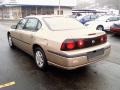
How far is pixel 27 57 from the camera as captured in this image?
6.80 m

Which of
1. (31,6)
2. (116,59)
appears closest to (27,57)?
(116,59)

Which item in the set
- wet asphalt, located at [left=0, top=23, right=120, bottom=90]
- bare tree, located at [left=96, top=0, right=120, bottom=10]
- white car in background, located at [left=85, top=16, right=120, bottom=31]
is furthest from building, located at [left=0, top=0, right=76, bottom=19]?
bare tree, located at [left=96, top=0, right=120, bottom=10]

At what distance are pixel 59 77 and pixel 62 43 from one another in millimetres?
1011

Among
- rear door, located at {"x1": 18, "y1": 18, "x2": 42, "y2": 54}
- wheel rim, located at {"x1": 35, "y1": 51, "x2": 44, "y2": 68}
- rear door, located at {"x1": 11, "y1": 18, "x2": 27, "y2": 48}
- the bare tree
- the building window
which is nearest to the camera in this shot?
wheel rim, located at {"x1": 35, "y1": 51, "x2": 44, "y2": 68}

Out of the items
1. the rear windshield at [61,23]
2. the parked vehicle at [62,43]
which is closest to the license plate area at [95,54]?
the parked vehicle at [62,43]

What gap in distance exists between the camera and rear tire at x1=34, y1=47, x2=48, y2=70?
5.18 meters

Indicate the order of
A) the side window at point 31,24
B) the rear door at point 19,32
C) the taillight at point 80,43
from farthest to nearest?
the rear door at point 19,32 < the side window at point 31,24 < the taillight at point 80,43

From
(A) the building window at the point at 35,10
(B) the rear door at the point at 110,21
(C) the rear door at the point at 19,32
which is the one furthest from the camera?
(A) the building window at the point at 35,10

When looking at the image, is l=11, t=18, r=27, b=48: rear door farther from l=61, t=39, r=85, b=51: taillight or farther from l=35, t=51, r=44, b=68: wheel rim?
l=61, t=39, r=85, b=51: taillight

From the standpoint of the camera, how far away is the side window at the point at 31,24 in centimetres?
578

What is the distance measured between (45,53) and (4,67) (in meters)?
1.57

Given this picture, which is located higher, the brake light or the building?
the building

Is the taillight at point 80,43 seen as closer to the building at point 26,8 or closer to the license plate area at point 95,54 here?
the license plate area at point 95,54

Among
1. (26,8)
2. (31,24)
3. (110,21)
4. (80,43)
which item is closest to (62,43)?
(80,43)
